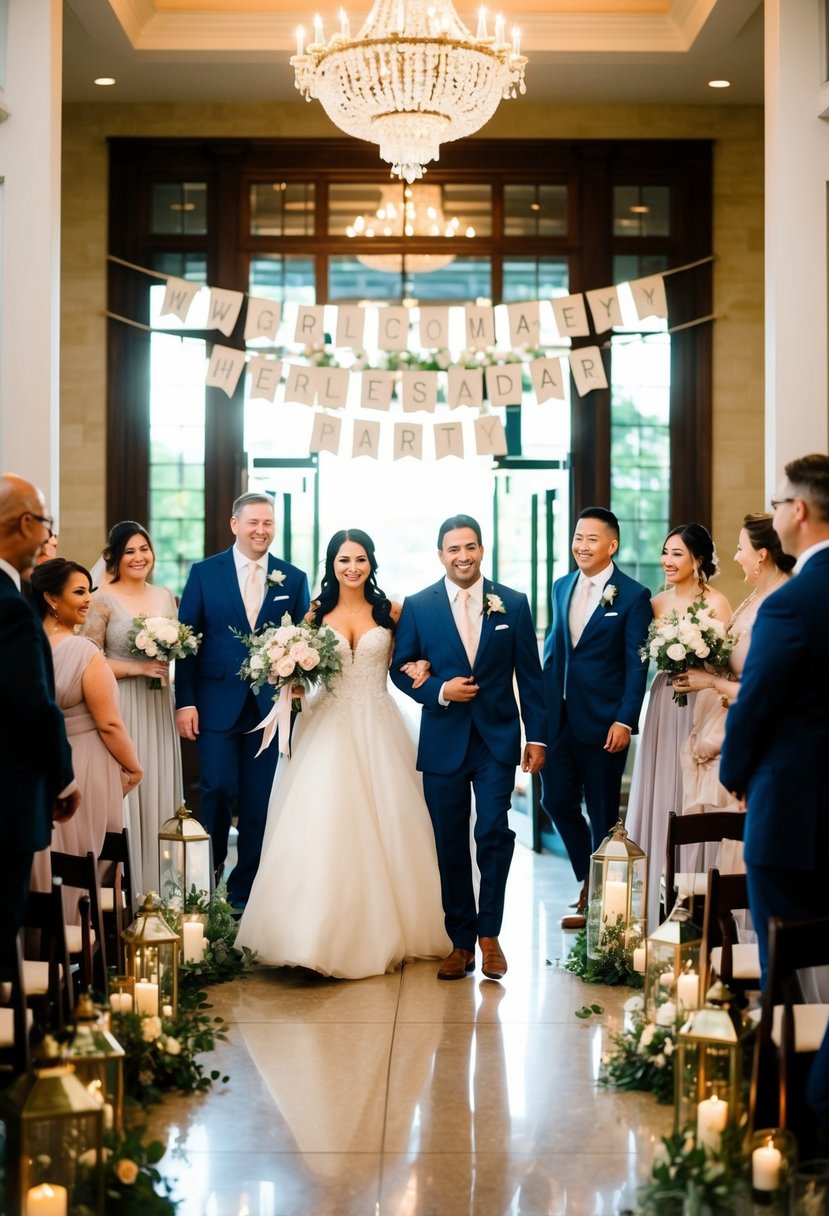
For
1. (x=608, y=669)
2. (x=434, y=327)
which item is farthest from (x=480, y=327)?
(x=608, y=669)

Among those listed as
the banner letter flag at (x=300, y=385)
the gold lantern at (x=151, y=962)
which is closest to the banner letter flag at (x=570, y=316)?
the banner letter flag at (x=300, y=385)

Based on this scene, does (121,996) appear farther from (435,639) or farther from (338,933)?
(435,639)

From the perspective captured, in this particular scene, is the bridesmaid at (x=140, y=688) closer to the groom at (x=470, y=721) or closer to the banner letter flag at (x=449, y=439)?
the groom at (x=470, y=721)

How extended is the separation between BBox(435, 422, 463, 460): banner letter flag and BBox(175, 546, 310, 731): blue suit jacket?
2.50m

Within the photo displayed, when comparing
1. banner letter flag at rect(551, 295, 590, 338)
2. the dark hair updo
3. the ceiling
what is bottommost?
the dark hair updo

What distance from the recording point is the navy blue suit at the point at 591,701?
6.22 metres

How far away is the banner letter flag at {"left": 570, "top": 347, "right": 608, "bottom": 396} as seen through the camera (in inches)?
340

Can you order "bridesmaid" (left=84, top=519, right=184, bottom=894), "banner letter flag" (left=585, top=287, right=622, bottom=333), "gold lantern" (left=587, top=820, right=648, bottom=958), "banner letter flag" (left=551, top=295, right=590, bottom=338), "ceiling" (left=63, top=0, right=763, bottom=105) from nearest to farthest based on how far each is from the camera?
"gold lantern" (left=587, top=820, right=648, bottom=958), "bridesmaid" (left=84, top=519, right=184, bottom=894), "ceiling" (left=63, top=0, right=763, bottom=105), "banner letter flag" (left=551, top=295, right=590, bottom=338), "banner letter flag" (left=585, top=287, right=622, bottom=333)

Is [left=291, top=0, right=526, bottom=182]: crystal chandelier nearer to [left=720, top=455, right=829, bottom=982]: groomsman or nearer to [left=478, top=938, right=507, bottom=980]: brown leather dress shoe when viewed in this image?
[left=720, top=455, right=829, bottom=982]: groomsman

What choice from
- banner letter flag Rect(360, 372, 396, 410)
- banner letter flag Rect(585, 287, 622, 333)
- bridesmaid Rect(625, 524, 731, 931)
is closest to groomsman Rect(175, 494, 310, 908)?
bridesmaid Rect(625, 524, 731, 931)

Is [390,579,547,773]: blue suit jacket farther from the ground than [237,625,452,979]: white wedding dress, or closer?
farther from the ground

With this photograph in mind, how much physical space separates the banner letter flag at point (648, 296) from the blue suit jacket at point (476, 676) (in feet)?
11.6

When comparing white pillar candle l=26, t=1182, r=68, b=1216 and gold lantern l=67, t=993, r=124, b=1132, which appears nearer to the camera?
white pillar candle l=26, t=1182, r=68, b=1216

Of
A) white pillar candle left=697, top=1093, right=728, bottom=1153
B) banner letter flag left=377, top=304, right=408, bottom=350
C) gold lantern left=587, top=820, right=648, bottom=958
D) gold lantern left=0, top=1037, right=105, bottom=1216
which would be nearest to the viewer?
gold lantern left=0, top=1037, right=105, bottom=1216
